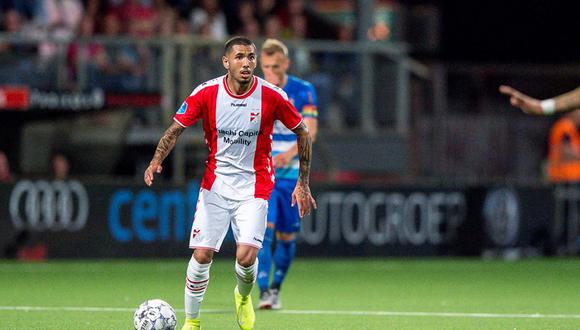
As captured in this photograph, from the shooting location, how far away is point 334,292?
14.2 m

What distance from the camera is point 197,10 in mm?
20844

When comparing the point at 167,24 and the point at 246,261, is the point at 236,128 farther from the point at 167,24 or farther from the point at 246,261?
the point at 167,24

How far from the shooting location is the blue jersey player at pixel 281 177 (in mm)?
12086

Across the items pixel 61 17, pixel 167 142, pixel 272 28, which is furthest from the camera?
pixel 272 28

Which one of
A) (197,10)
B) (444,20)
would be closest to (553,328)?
(197,10)

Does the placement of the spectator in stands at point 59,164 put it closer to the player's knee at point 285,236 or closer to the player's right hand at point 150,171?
the player's knee at point 285,236

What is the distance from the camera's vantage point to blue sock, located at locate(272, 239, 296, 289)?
12.2 m

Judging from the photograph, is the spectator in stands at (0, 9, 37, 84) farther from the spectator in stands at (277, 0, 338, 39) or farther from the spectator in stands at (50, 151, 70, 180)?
the spectator in stands at (277, 0, 338, 39)

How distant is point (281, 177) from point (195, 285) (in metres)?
2.95

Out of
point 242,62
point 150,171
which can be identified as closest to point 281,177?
point 242,62

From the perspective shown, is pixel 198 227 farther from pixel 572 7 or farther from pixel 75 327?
pixel 572 7

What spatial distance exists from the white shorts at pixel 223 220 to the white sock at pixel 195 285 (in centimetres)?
14

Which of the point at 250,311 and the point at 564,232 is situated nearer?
the point at 250,311

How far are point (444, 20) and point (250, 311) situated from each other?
18.1m
